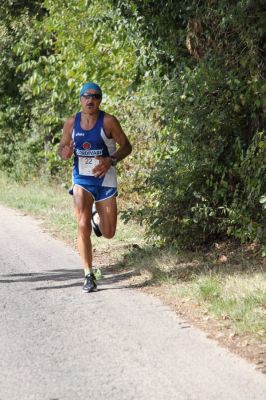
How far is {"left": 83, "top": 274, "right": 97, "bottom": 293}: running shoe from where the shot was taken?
738 cm

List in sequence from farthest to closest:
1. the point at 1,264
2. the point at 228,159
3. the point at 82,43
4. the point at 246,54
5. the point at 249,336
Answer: the point at 82,43 < the point at 1,264 < the point at 228,159 < the point at 246,54 < the point at 249,336

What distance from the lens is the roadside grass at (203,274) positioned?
20.1 ft

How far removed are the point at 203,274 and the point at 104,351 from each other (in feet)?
7.55

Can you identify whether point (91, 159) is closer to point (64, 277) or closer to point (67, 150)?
point (67, 150)

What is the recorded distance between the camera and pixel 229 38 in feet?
27.6

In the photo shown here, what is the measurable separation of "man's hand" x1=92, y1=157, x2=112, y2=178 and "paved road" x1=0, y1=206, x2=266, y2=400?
3.65 ft

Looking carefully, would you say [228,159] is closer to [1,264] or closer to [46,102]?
[1,264]

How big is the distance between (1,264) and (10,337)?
3252mm

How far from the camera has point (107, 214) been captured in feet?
25.4

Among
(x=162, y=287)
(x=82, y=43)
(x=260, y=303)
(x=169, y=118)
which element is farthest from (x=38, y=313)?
(x=82, y=43)

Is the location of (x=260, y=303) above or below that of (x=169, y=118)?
below

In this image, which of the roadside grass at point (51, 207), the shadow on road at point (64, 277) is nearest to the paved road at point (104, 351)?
the shadow on road at point (64, 277)

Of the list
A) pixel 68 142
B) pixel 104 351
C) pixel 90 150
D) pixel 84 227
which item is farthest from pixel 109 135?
pixel 104 351

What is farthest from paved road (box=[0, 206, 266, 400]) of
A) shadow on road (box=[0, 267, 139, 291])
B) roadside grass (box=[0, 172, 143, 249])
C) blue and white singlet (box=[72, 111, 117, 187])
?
roadside grass (box=[0, 172, 143, 249])
